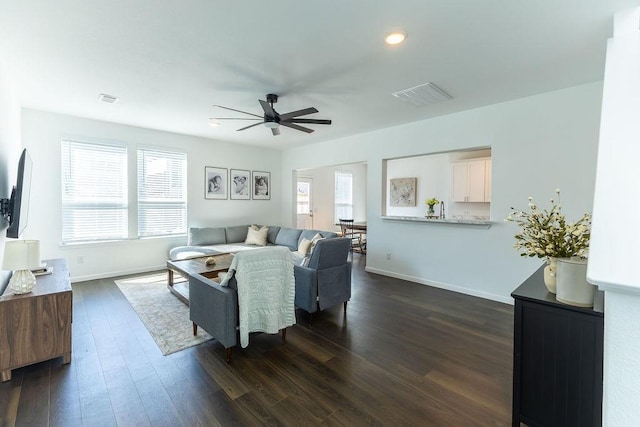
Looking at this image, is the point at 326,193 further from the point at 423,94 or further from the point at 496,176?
the point at 423,94

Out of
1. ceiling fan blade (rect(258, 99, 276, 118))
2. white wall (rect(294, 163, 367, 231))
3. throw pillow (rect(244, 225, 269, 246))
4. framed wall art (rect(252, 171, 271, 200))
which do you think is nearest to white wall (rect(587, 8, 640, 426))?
ceiling fan blade (rect(258, 99, 276, 118))

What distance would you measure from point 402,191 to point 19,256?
7084 mm

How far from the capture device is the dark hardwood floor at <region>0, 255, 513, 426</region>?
1782mm

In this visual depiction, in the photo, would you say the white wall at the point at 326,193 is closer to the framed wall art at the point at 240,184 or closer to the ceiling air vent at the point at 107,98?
the framed wall art at the point at 240,184

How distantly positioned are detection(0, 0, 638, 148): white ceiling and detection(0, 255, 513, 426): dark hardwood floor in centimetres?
260

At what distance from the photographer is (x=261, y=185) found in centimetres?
686

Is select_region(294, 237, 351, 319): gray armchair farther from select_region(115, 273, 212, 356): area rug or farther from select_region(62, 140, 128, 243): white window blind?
select_region(62, 140, 128, 243): white window blind

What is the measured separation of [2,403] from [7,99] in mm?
2799

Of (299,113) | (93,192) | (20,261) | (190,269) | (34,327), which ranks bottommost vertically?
(34,327)

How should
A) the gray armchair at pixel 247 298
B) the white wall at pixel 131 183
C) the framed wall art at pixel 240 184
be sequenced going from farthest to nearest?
the framed wall art at pixel 240 184
the white wall at pixel 131 183
the gray armchair at pixel 247 298

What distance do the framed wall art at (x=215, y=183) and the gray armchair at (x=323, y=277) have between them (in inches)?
141

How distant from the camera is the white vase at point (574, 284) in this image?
1.37 m

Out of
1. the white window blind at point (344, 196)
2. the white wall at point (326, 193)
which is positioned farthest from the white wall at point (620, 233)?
the white window blind at point (344, 196)

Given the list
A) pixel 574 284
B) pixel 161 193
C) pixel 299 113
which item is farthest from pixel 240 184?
pixel 574 284
